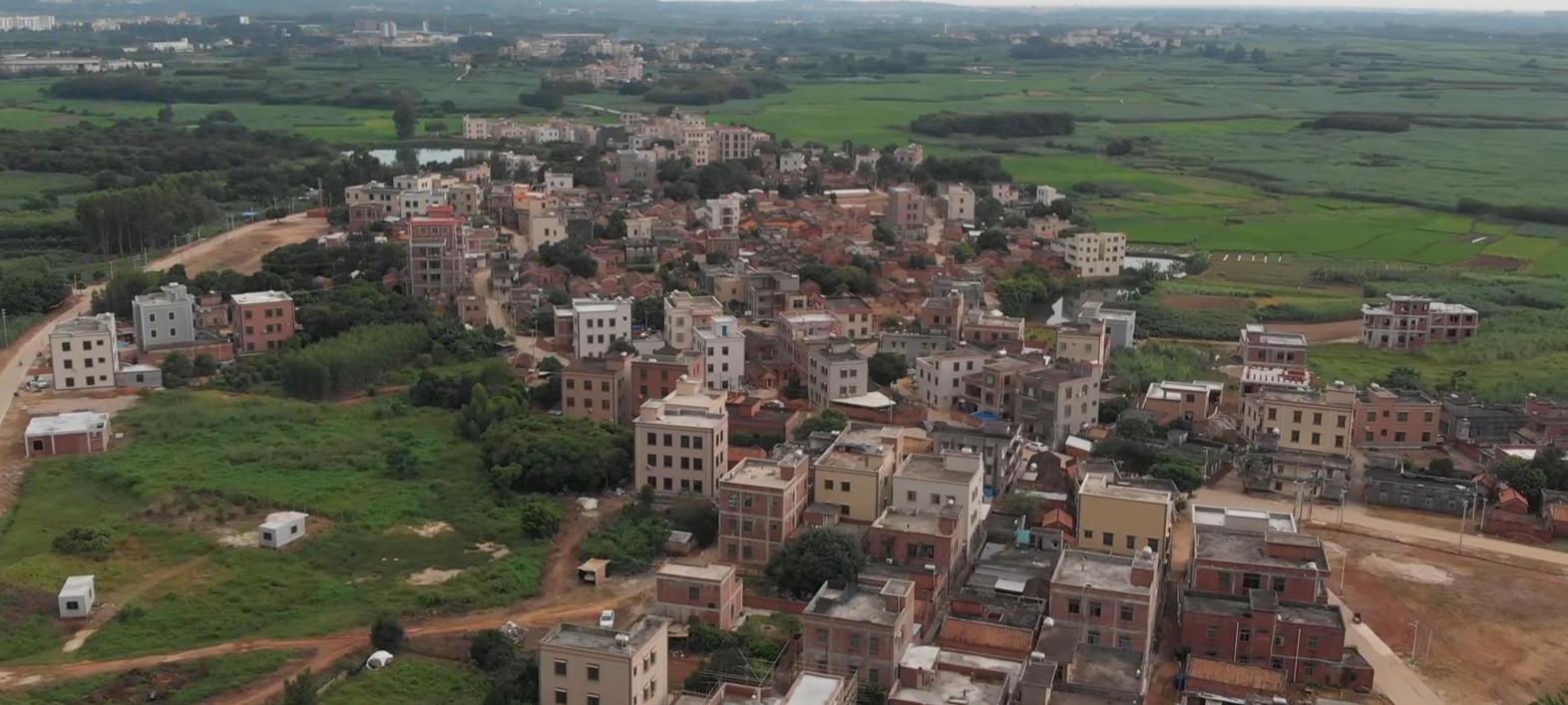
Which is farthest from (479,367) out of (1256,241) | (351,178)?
(1256,241)

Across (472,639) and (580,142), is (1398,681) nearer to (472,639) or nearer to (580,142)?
(472,639)

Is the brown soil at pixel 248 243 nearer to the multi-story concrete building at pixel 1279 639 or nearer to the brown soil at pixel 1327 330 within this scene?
the brown soil at pixel 1327 330

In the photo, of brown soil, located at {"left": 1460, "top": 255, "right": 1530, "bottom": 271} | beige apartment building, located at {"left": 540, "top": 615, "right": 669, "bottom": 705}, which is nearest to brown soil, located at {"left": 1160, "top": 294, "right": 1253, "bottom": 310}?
brown soil, located at {"left": 1460, "top": 255, "right": 1530, "bottom": 271}

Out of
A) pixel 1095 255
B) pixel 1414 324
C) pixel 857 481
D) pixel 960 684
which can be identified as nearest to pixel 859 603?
pixel 960 684

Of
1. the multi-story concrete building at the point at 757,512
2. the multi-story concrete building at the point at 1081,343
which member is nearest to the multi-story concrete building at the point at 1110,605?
the multi-story concrete building at the point at 757,512

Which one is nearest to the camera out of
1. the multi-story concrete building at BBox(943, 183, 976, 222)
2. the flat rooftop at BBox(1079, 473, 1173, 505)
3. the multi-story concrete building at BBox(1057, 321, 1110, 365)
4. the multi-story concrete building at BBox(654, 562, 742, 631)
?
the multi-story concrete building at BBox(654, 562, 742, 631)

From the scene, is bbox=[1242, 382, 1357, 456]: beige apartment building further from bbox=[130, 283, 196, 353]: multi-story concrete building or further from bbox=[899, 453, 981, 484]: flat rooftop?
bbox=[130, 283, 196, 353]: multi-story concrete building
